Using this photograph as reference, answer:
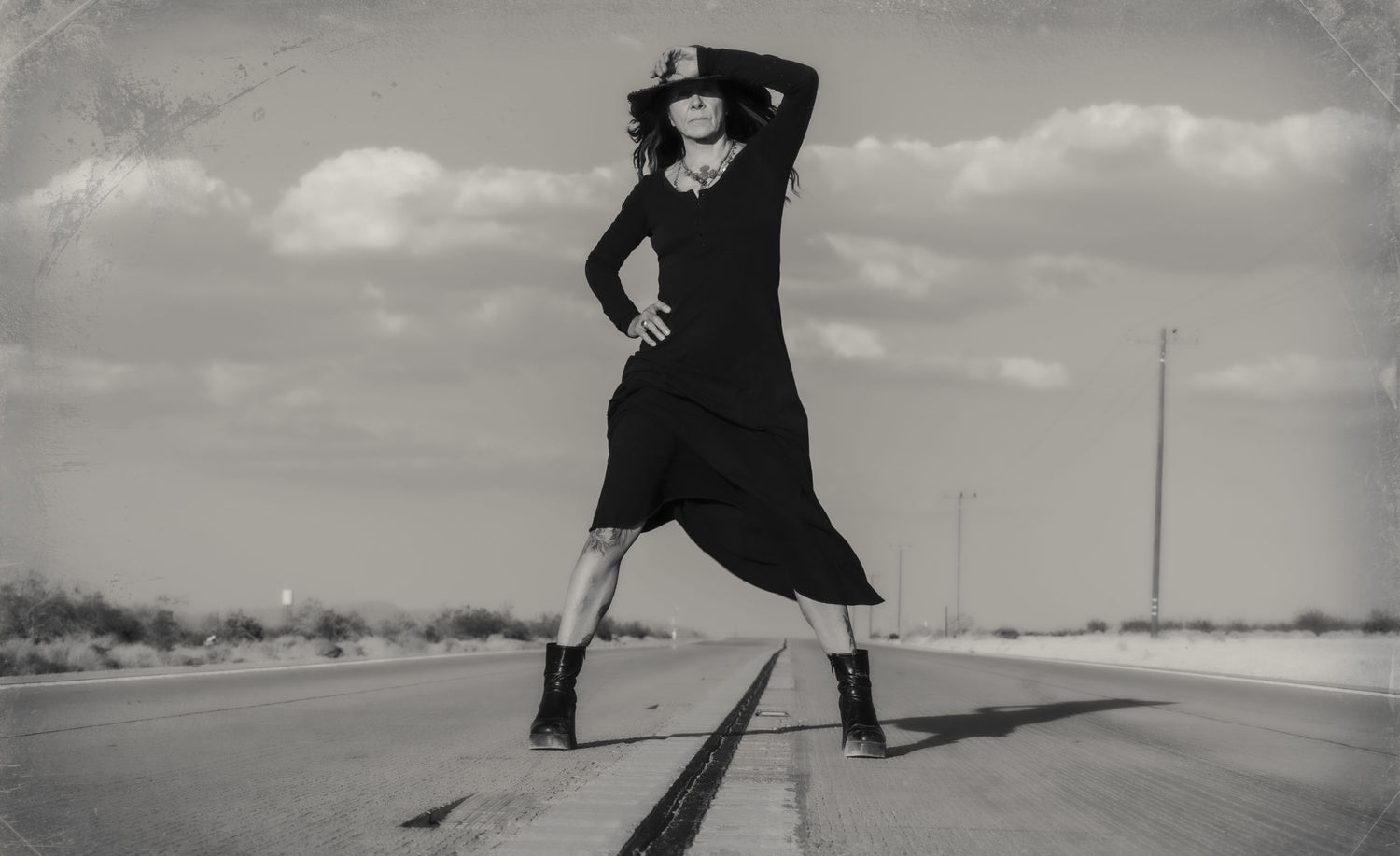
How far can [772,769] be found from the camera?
15.2 ft

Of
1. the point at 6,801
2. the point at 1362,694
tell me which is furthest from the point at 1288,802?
the point at 1362,694

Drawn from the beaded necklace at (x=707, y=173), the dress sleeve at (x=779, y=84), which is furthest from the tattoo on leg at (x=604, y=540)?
the dress sleeve at (x=779, y=84)

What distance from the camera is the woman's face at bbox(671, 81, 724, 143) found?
4887 millimetres

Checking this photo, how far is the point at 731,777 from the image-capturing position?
440 centimetres

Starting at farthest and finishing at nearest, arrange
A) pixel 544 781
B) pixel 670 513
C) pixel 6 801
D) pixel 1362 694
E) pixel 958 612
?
pixel 958 612 < pixel 1362 694 < pixel 670 513 < pixel 544 781 < pixel 6 801

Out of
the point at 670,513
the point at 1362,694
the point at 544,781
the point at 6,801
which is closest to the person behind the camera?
the point at 6,801

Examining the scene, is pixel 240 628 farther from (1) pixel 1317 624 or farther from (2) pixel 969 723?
(1) pixel 1317 624

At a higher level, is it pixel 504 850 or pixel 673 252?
pixel 673 252

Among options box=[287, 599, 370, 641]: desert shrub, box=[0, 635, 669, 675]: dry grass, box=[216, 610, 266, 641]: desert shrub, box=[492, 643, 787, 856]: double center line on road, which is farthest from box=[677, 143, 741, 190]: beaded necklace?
box=[287, 599, 370, 641]: desert shrub

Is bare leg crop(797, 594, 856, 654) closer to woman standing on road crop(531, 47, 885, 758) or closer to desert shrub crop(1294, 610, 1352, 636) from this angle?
woman standing on road crop(531, 47, 885, 758)

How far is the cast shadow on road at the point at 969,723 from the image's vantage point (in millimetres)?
5535

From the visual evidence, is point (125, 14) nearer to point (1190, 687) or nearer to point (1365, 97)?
point (1365, 97)

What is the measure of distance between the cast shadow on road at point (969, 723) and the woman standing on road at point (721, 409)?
64 cm

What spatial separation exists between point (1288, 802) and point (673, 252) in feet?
8.66
